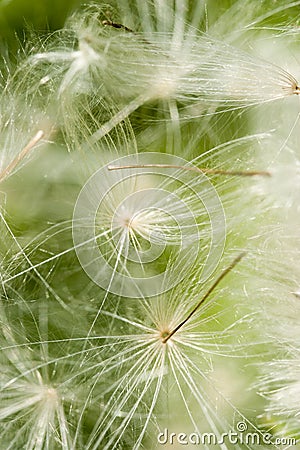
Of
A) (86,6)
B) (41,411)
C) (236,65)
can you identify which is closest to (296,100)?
(236,65)

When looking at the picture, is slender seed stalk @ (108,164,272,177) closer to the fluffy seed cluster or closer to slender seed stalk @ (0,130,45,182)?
the fluffy seed cluster
